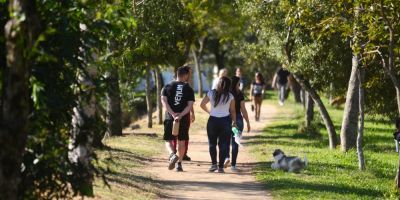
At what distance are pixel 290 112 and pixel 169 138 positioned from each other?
2124cm

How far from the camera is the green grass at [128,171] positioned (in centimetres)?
1046

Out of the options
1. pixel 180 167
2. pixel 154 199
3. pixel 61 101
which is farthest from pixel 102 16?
pixel 180 167

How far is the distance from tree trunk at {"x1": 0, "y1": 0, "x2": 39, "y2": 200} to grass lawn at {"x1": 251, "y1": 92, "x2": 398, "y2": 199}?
582 cm

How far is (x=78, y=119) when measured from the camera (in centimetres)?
768

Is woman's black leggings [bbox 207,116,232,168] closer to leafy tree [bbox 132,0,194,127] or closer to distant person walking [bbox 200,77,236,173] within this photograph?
distant person walking [bbox 200,77,236,173]

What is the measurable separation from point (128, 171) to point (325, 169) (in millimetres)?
3802

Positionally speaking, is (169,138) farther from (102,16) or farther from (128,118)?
(128,118)

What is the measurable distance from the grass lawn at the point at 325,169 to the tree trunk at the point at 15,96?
19.1ft

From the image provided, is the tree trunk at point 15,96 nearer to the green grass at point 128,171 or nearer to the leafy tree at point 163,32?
the green grass at point 128,171

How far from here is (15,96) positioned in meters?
5.83

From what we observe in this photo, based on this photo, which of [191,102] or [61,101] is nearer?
[61,101]

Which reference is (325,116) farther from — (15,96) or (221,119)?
(15,96)

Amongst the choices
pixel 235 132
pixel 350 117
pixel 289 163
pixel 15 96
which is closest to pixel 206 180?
pixel 235 132

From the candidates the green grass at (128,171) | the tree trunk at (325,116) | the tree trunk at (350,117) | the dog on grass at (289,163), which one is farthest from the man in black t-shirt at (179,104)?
the tree trunk at (325,116)
